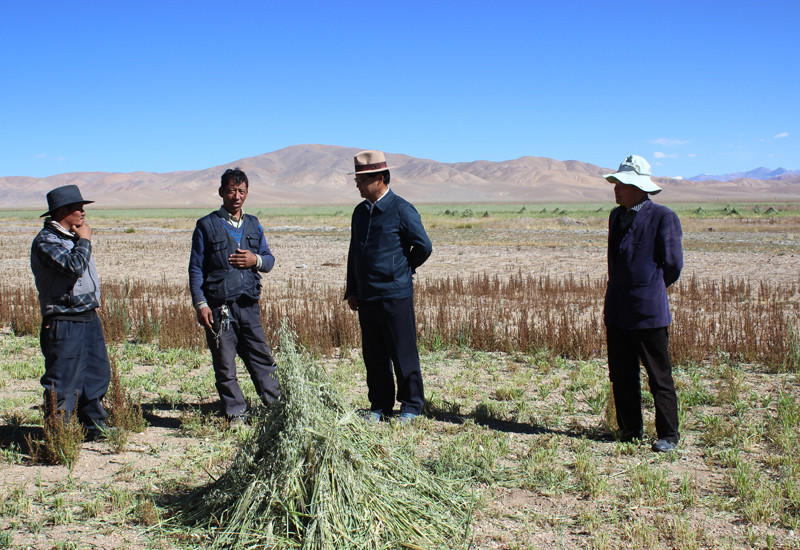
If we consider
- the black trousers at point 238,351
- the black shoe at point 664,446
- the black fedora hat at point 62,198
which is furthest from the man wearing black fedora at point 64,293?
the black shoe at point 664,446

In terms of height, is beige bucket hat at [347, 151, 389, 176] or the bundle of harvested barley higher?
beige bucket hat at [347, 151, 389, 176]

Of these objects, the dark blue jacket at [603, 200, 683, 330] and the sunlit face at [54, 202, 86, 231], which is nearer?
the dark blue jacket at [603, 200, 683, 330]

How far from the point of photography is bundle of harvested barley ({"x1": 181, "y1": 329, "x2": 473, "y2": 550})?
3066 millimetres

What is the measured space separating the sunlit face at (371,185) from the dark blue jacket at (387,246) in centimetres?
6

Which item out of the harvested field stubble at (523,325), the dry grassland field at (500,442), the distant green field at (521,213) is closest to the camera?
the dry grassland field at (500,442)

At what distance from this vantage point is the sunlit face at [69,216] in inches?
179

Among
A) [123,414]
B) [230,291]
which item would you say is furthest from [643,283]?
[123,414]

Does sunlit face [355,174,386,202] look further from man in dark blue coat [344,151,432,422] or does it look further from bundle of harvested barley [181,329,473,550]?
bundle of harvested barley [181,329,473,550]

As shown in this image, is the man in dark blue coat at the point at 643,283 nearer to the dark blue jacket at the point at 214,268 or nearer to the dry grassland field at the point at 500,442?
the dry grassland field at the point at 500,442

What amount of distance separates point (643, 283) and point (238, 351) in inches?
119

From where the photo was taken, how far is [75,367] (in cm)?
462

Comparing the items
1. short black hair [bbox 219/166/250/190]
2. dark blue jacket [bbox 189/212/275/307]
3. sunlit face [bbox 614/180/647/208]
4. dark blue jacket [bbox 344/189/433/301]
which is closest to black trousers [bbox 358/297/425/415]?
dark blue jacket [bbox 344/189/433/301]

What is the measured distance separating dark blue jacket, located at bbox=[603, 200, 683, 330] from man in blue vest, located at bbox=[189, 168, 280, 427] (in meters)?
2.60

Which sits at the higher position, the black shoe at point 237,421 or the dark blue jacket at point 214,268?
the dark blue jacket at point 214,268
